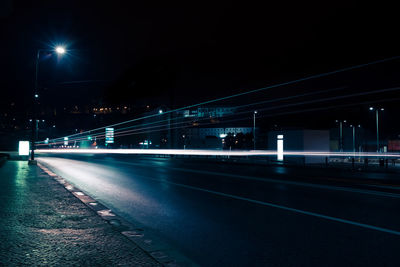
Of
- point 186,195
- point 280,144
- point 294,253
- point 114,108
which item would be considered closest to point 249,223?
point 294,253

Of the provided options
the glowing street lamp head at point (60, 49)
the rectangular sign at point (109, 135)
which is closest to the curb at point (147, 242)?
the glowing street lamp head at point (60, 49)

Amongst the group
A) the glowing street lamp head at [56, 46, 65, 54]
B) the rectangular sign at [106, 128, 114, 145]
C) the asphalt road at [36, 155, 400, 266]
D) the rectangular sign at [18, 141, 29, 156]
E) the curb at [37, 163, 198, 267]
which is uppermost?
the glowing street lamp head at [56, 46, 65, 54]

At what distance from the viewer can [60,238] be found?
5.20 meters

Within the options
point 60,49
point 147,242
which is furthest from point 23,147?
point 147,242

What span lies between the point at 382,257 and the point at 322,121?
87268 millimetres

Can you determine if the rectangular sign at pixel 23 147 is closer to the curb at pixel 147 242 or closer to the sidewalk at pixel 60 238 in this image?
the sidewalk at pixel 60 238

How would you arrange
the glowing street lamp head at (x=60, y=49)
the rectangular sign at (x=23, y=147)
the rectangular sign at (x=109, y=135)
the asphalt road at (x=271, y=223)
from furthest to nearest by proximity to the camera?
the rectangular sign at (x=109, y=135) < the rectangular sign at (x=23, y=147) < the glowing street lamp head at (x=60, y=49) < the asphalt road at (x=271, y=223)

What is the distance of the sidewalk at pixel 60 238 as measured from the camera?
4.19 meters

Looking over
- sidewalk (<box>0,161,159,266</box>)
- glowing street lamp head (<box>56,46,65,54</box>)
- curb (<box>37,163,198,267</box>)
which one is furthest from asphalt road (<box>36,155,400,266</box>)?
glowing street lamp head (<box>56,46,65,54</box>)

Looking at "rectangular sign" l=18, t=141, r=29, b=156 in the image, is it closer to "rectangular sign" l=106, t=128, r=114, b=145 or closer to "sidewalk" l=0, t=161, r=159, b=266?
"rectangular sign" l=106, t=128, r=114, b=145

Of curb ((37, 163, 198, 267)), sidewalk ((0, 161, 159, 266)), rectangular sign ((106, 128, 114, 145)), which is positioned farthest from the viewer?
rectangular sign ((106, 128, 114, 145))

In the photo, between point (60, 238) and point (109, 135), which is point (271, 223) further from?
point (109, 135)

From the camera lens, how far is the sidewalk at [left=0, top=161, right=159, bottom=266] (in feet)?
13.7

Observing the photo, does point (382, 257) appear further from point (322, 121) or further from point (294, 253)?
point (322, 121)
